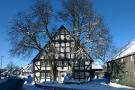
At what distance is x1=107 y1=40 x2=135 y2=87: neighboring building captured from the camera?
1919 inches

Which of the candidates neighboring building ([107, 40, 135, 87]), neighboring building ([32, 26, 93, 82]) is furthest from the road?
neighboring building ([107, 40, 135, 87])

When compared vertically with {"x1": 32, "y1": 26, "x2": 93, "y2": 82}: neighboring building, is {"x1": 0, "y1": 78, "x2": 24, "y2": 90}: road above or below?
below

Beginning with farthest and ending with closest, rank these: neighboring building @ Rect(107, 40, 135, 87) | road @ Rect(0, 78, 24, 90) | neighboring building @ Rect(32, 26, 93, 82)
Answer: neighboring building @ Rect(32, 26, 93, 82)
neighboring building @ Rect(107, 40, 135, 87)
road @ Rect(0, 78, 24, 90)

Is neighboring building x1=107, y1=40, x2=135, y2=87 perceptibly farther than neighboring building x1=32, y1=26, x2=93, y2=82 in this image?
No

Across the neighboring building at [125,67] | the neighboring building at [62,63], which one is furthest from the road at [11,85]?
the neighboring building at [125,67]

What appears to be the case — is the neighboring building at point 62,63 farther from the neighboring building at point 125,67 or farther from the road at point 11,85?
the road at point 11,85

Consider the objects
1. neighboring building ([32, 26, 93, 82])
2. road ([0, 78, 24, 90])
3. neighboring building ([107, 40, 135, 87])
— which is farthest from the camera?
neighboring building ([32, 26, 93, 82])

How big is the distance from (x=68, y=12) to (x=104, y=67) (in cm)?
2293

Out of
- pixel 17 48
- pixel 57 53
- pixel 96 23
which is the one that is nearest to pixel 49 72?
pixel 57 53

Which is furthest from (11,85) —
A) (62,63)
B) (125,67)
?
(62,63)

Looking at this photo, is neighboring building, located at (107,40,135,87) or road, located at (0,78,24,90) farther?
neighboring building, located at (107,40,135,87)

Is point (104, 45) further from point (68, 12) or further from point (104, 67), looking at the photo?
point (104, 67)

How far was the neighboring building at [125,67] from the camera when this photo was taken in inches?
1919

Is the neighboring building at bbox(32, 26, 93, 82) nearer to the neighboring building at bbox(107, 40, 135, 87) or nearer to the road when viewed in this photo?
the neighboring building at bbox(107, 40, 135, 87)
